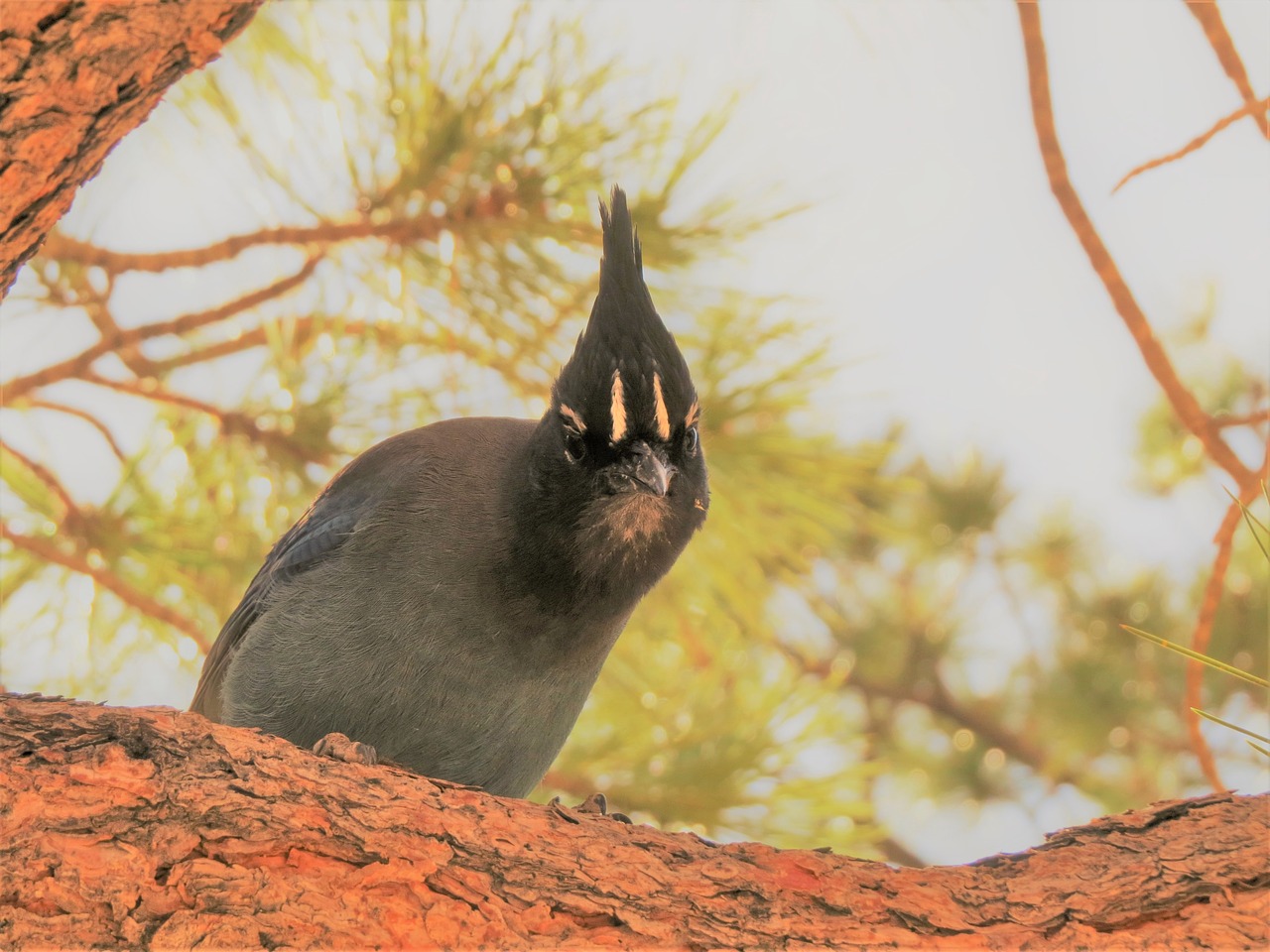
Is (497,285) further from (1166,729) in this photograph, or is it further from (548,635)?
(1166,729)

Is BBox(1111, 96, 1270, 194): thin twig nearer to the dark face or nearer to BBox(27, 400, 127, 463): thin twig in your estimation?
the dark face

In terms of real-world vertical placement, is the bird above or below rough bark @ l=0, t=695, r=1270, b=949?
above

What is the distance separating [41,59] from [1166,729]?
5.59 m

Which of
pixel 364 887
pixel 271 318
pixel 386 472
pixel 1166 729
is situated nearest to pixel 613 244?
pixel 386 472

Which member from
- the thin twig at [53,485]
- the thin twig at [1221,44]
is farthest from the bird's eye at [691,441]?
the thin twig at [53,485]

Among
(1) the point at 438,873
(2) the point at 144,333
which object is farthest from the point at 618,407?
(2) the point at 144,333

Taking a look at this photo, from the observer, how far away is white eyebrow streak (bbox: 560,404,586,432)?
2.74 m

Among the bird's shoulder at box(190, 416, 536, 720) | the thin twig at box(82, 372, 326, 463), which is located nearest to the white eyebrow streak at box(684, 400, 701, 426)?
the bird's shoulder at box(190, 416, 536, 720)

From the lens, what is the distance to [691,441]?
9.35 ft

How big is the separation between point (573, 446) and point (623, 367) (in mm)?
210

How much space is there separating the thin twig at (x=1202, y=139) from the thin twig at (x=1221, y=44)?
11 cm

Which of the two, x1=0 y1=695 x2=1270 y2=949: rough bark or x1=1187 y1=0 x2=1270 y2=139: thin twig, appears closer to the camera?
x1=0 y1=695 x2=1270 y2=949: rough bark

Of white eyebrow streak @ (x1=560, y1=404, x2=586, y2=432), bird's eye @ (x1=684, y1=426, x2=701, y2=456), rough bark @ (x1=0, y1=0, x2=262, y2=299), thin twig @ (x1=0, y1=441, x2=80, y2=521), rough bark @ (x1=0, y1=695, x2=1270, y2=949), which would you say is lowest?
rough bark @ (x1=0, y1=695, x2=1270, y2=949)

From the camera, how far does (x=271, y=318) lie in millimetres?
3639
